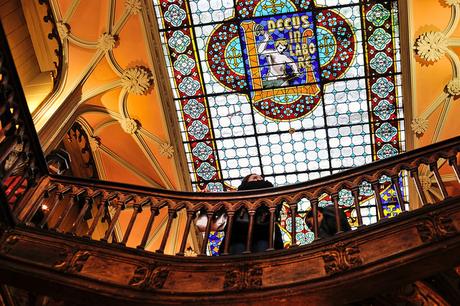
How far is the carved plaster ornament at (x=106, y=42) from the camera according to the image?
1034 cm

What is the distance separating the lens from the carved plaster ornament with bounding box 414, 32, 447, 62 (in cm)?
1004

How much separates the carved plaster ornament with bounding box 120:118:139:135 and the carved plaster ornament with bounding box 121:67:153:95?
745 mm

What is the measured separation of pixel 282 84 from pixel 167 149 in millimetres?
2688

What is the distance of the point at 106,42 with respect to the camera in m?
10.4

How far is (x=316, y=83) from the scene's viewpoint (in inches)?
430

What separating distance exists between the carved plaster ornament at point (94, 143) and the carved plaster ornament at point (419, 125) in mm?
6388

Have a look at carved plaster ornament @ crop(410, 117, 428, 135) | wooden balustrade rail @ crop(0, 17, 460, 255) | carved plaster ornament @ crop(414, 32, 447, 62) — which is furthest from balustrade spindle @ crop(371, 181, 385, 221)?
carved plaster ornament @ crop(410, 117, 428, 135)

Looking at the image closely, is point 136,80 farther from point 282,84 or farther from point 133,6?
point 282,84

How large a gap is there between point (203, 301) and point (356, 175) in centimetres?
213

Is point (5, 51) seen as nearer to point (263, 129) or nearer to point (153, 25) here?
point (153, 25)

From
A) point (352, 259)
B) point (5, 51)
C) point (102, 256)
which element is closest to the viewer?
point (352, 259)

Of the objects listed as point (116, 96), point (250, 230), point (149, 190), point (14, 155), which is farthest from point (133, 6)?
point (250, 230)

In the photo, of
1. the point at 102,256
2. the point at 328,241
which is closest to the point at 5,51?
the point at 102,256

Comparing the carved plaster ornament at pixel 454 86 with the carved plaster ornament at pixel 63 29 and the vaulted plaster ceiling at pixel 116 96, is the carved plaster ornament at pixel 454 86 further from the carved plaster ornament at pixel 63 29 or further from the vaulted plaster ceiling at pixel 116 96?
the carved plaster ornament at pixel 63 29
